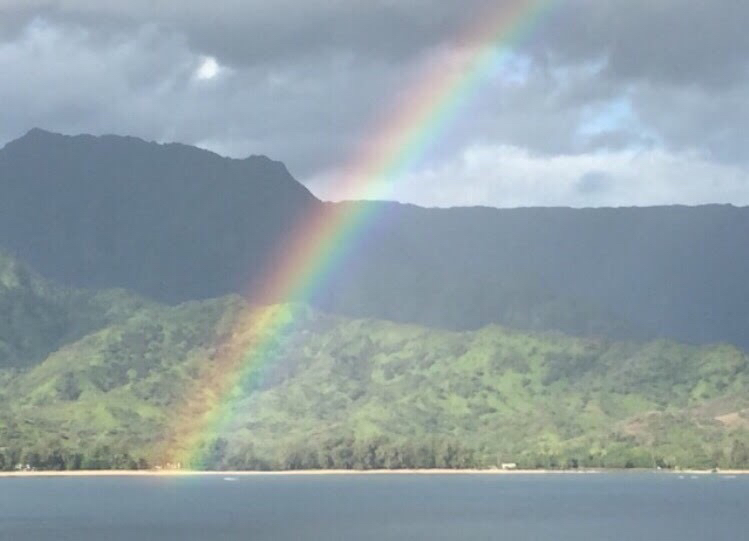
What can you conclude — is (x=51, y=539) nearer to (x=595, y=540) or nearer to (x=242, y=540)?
(x=242, y=540)

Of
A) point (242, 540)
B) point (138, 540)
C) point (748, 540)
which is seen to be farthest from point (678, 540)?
point (138, 540)

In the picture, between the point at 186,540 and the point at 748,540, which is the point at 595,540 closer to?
the point at 748,540

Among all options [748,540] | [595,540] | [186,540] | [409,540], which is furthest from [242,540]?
[748,540]

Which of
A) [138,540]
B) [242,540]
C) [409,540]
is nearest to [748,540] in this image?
[409,540]

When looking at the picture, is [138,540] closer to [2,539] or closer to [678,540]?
[2,539]

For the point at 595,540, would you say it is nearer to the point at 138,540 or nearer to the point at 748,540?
the point at 748,540
